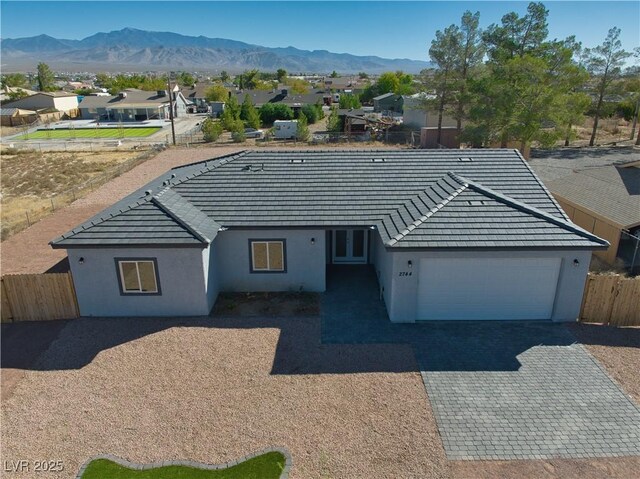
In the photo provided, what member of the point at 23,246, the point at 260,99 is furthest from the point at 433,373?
the point at 260,99

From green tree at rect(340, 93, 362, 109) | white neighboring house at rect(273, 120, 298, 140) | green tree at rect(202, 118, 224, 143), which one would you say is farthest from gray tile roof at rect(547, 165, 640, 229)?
green tree at rect(340, 93, 362, 109)

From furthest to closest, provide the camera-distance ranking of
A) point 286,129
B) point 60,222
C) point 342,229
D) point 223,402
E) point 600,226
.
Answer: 1. point 286,129
2. point 60,222
3. point 600,226
4. point 342,229
5. point 223,402

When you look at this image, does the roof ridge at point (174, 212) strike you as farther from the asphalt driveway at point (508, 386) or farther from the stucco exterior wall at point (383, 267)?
the stucco exterior wall at point (383, 267)

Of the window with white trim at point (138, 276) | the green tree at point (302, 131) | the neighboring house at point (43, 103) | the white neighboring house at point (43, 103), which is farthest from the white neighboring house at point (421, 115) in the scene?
the white neighboring house at point (43, 103)

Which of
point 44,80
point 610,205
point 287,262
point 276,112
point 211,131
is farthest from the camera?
point 44,80

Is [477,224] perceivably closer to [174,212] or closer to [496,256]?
[496,256]

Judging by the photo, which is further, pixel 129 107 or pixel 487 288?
pixel 129 107

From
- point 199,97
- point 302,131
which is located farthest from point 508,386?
point 199,97
